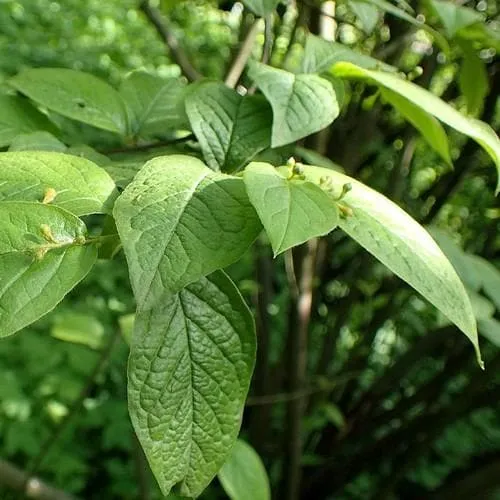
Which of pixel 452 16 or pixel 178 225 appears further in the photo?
pixel 452 16

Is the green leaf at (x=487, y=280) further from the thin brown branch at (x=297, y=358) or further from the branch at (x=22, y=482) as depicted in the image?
the branch at (x=22, y=482)

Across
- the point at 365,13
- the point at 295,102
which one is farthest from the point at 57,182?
the point at 365,13

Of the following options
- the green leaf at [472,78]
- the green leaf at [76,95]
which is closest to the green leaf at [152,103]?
the green leaf at [76,95]

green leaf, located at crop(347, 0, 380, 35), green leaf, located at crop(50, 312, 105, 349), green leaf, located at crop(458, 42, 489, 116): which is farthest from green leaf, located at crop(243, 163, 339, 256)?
green leaf, located at crop(50, 312, 105, 349)

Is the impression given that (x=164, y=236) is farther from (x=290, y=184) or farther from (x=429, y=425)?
(x=429, y=425)

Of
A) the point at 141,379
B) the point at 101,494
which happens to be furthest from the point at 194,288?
the point at 101,494

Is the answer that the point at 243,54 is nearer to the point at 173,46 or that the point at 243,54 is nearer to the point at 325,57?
the point at 173,46

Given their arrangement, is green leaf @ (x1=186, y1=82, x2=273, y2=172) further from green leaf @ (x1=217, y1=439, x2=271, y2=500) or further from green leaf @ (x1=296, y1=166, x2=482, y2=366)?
green leaf @ (x1=217, y1=439, x2=271, y2=500)
